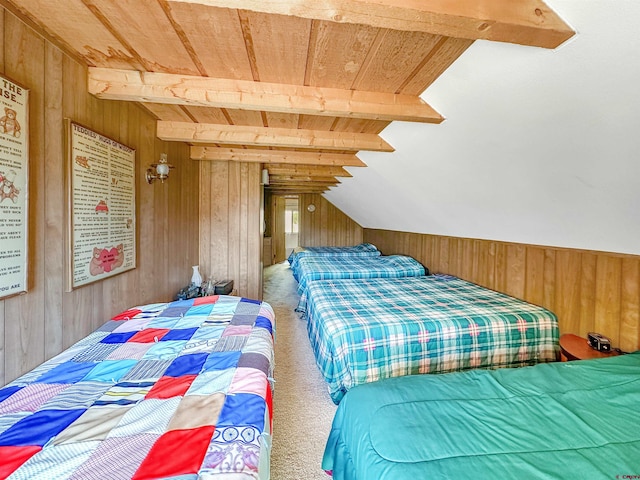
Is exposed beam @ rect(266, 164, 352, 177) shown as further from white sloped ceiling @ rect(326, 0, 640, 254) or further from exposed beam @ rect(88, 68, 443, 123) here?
exposed beam @ rect(88, 68, 443, 123)

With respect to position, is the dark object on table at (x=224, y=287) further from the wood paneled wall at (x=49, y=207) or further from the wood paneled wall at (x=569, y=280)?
the wood paneled wall at (x=569, y=280)

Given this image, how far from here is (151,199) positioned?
221 cm

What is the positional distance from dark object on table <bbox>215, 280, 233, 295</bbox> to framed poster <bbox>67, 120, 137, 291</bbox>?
1.08 meters

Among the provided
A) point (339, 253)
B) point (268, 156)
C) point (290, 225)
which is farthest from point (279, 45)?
point (290, 225)

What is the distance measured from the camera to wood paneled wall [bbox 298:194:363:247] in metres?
7.44

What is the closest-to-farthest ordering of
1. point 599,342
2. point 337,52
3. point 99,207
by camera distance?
point 337,52, point 99,207, point 599,342

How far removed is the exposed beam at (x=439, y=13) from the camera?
0.92m

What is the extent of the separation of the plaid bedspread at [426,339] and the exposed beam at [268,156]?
1.81 m

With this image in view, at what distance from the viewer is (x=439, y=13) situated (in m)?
0.94

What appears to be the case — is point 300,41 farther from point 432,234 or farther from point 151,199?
point 432,234

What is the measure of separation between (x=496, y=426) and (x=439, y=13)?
1.52 m

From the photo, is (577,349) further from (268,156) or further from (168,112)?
(168,112)

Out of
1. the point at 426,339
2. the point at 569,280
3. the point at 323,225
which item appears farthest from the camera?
the point at 323,225

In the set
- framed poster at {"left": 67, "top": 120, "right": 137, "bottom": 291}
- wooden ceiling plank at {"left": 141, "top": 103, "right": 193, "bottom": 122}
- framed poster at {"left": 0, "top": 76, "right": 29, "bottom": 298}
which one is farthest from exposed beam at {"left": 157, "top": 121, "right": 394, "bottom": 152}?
framed poster at {"left": 0, "top": 76, "right": 29, "bottom": 298}
